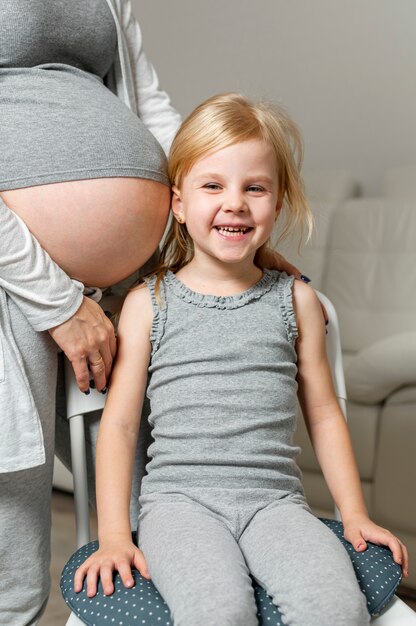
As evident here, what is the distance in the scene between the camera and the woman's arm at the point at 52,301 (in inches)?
38.3

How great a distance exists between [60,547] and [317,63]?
1.76 metres

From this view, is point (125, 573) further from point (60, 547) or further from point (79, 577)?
point (60, 547)

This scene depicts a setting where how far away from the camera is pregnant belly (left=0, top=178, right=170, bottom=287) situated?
102cm

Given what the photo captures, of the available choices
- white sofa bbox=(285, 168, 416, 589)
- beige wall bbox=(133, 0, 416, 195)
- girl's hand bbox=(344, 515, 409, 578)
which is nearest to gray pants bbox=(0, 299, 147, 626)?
girl's hand bbox=(344, 515, 409, 578)

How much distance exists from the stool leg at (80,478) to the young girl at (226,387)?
9 cm

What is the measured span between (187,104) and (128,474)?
7.13ft

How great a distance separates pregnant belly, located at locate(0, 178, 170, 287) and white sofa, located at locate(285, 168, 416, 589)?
960mm

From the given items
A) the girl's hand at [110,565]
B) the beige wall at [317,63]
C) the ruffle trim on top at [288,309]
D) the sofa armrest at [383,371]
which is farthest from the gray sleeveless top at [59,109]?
the beige wall at [317,63]

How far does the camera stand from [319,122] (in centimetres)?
263

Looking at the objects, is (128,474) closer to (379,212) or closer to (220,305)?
(220,305)

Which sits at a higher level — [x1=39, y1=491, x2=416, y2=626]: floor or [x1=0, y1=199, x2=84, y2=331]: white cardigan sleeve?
[x1=0, y1=199, x2=84, y2=331]: white cardigan sleeve

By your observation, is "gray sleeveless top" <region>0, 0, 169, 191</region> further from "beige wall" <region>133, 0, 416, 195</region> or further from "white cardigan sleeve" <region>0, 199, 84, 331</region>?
"beige wall" <region>133, 0, 416, 195</region>

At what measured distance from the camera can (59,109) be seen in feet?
3.43

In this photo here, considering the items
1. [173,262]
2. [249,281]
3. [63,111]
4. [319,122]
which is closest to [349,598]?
[249,281]
